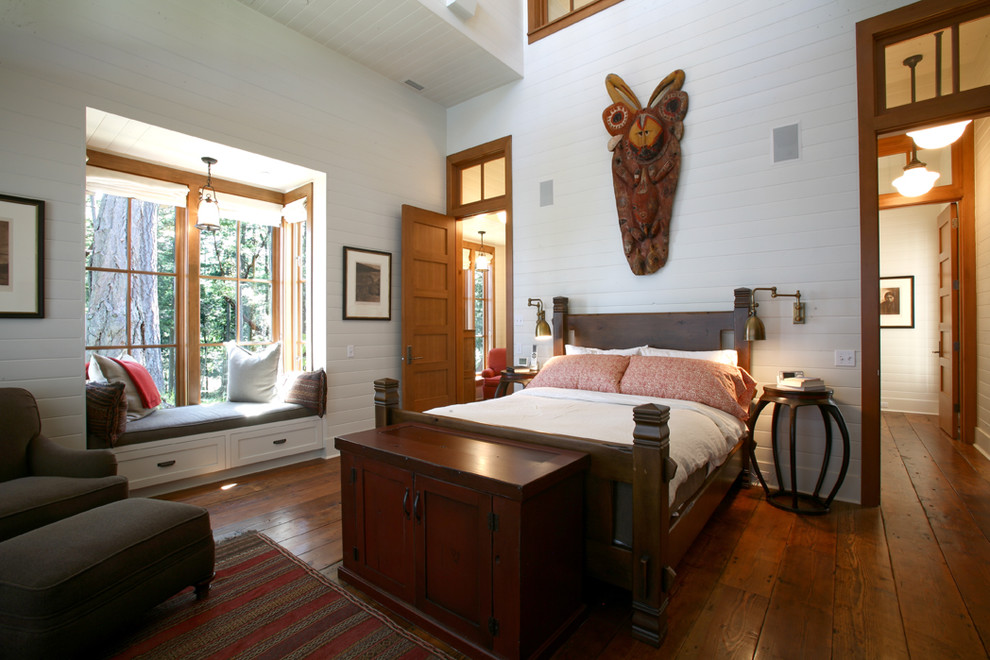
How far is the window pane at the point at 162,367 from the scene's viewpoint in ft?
12.1

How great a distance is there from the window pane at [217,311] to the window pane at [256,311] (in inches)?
3.4

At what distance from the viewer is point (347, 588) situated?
81.3 inches

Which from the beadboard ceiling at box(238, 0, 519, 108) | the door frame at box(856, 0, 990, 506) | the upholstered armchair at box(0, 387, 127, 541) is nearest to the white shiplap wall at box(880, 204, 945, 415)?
the door frame at box(856, 0, 990, 506)

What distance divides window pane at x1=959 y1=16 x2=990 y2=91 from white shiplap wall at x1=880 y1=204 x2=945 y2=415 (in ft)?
12.4

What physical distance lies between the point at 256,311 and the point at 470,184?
8.54ft

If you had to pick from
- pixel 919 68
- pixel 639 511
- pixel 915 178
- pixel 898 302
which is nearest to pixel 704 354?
pixel 639 511

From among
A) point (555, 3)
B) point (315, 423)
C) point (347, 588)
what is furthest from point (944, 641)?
point (555, 3)

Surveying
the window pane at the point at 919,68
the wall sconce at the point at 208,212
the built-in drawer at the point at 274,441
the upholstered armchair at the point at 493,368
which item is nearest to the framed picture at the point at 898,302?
the window pane at the point at 919,68

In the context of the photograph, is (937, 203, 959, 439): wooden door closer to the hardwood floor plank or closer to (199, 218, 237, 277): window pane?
the hardwood floor plank

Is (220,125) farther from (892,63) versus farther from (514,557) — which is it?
(892,63)

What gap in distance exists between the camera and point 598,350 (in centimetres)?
388

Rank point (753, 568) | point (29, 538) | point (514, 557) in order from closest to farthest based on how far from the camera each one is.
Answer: point (514, 557), point (29, 538), point (753, 568)

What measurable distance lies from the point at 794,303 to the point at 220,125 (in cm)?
426

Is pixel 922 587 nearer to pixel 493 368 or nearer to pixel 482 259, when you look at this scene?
pixel 493 368
